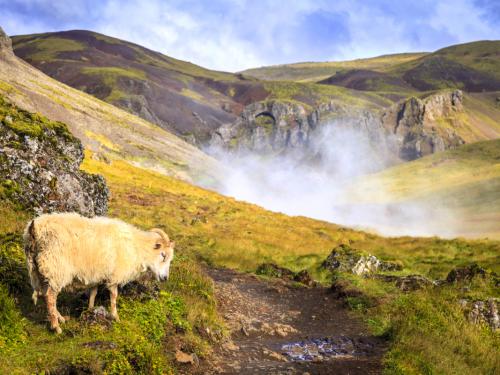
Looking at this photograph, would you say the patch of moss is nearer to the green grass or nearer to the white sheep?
the green grass

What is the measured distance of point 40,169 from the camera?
19.0 m

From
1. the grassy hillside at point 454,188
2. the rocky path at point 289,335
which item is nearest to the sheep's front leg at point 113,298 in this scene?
the rocky path at point 289,335

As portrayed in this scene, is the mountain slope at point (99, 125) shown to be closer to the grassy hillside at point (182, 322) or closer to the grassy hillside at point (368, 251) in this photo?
the grassy hillside at point (368, 251)

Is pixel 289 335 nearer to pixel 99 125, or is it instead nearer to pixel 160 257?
pixel 160 257

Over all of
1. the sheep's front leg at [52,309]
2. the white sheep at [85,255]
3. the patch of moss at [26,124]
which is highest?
the patch of moss at [26,124]

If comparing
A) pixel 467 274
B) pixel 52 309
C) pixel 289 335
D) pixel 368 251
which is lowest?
pixel 289 335

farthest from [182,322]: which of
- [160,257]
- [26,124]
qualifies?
[26,124]

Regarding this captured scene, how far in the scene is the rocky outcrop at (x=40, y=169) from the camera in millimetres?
18000

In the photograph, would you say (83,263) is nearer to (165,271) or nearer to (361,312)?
(165,271)

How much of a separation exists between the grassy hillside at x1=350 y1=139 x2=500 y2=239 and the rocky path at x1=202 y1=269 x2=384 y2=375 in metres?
49.5

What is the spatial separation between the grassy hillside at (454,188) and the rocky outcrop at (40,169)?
A: 2169 inches

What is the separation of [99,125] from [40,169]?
76586 mm

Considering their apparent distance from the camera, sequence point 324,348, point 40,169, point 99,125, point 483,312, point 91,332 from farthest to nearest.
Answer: point 99,125 < point 40,169 < point 483,312 < point 324,348 < point 91,332

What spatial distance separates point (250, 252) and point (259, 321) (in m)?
15.3
